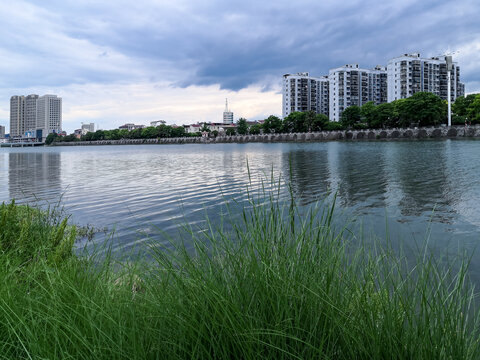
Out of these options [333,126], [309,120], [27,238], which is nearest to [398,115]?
[333,126]

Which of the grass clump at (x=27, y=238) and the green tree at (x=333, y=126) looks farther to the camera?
the green tree at (x=333, y=126)

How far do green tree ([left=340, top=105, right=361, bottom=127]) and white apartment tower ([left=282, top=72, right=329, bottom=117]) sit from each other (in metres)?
52.0

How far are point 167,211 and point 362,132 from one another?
10453cm

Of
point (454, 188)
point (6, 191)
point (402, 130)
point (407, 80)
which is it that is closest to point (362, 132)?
point (402, 130)

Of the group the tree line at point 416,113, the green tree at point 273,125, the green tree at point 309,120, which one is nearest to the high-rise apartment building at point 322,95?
the green tree at point 273,125

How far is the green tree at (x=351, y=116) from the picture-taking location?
12000cm

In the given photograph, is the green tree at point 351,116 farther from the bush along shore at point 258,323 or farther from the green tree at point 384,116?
the bush along shore at point 258,323

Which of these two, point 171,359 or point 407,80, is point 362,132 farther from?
point 171,359

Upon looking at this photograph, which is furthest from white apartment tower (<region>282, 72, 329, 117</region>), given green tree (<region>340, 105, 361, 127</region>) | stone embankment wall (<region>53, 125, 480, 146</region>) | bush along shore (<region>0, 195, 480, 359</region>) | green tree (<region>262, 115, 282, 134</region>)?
bush along shore (<region>0, 195, 480, 359</region>)

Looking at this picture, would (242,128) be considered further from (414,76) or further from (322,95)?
(414,76)

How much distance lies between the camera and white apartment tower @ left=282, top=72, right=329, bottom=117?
566 feet

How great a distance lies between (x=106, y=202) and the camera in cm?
1585

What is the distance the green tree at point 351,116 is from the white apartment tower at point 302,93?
52.0 m

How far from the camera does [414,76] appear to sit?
14325 cm
